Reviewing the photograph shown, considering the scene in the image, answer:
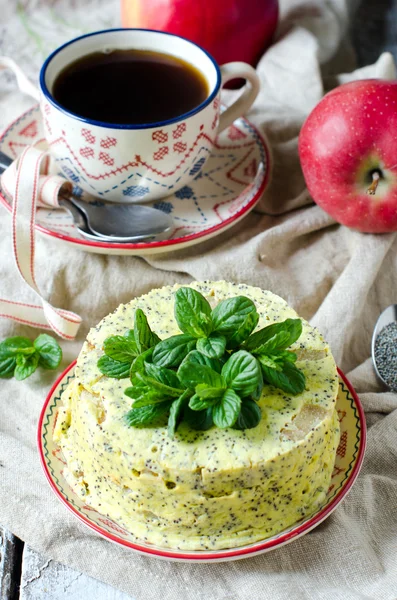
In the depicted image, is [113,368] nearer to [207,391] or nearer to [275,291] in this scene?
[207,391]

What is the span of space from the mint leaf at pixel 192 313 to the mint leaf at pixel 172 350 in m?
0.02

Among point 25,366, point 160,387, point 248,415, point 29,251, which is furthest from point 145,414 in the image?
point 29,251

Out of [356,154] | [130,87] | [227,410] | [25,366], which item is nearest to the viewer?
[227,410]

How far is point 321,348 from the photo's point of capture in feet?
4.25

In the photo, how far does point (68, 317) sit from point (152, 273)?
235 millimetres

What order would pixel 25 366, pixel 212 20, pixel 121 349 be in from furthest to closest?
1. pixel 212 20
2. pixel 25 366
3. pixel 121 349

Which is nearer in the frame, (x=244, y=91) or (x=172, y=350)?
(x=172, y=350)

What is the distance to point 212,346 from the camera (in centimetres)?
117

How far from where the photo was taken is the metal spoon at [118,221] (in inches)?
66.6

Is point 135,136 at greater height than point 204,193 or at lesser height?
greater

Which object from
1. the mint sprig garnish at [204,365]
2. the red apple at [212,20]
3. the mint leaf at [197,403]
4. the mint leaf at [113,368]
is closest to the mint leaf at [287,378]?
the mint sprig garnish at [204,365]

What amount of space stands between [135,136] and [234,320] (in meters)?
0.58

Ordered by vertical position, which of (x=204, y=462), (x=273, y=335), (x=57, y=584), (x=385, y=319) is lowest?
(x=57, y=584)

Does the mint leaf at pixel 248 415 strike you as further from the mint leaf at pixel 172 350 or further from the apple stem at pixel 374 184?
the apple stem at pixel 374 184
